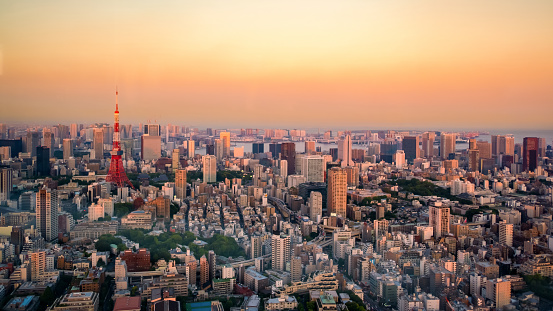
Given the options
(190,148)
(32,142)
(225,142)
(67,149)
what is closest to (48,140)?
(32,142)

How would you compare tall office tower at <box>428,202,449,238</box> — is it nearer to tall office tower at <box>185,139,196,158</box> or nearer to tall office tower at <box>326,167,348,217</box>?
tall office tower at <box>326,167,348,217</box>

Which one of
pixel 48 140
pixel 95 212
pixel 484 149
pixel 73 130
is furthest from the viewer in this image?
pixel 484 149

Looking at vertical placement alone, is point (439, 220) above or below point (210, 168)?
below

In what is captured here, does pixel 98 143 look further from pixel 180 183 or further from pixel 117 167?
pixel 180 183

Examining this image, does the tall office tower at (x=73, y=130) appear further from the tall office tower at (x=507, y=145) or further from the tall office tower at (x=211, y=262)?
the tall office tower at (x=507, y=145)

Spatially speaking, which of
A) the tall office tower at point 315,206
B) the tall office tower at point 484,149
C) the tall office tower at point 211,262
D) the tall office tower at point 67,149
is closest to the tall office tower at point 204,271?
the tall office tower at point 211,262

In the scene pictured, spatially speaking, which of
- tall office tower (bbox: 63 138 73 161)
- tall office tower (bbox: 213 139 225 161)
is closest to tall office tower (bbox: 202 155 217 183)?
tall office tower (bbox: 213 139 225 161)

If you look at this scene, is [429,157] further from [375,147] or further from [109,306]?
[109,306]

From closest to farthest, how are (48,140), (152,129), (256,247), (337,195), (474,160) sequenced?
(256,247) → (48,140) → (337,195) → (152,129) → (474,160)
